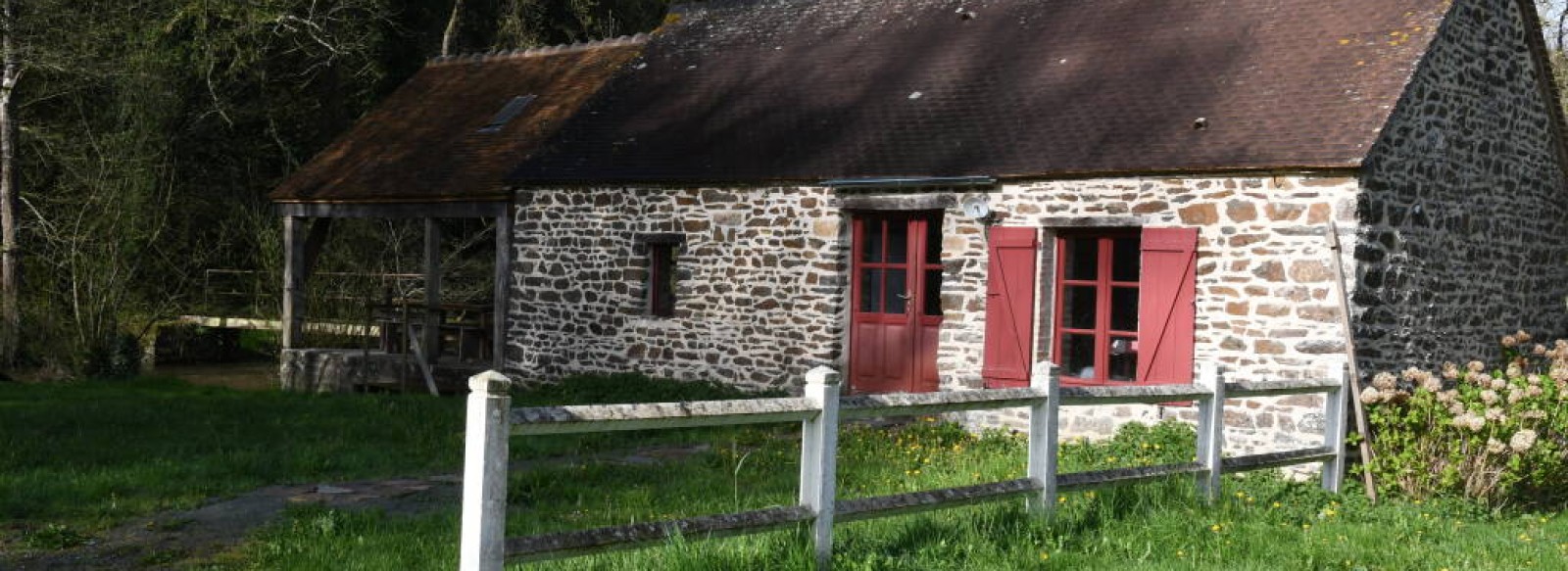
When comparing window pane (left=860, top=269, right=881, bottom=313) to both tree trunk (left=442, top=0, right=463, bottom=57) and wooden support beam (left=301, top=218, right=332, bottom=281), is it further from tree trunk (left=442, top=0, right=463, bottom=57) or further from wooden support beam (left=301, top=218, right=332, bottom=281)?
tree trunk (left=442, top=0, right=463, bottom=57)

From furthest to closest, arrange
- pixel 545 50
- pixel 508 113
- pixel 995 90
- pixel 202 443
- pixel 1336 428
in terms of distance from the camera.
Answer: pixel 545 50
pixel 508 113
pixel 995 90
pixel 202 443
pixel 1336 428

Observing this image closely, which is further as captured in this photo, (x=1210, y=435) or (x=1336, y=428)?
(x=1336, y=428)

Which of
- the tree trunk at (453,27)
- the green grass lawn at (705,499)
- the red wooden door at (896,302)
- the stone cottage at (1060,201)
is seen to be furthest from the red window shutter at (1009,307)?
the tree trunk at (453,27)

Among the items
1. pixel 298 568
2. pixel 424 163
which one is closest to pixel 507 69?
pixel 424 163

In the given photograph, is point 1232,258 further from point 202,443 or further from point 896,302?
point 202,443

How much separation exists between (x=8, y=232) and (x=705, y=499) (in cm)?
1250

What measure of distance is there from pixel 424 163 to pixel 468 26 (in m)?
10.7

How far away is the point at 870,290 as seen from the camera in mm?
14102

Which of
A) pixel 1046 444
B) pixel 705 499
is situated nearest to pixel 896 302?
pixel 705 499

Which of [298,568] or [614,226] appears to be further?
[614,226]

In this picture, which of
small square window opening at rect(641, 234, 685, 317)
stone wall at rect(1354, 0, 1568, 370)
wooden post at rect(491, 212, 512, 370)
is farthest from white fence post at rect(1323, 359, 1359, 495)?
wooden post at rect(491, 212, 512, 370)

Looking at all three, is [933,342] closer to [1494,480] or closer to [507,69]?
[1494,480]

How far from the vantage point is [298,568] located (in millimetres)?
6500

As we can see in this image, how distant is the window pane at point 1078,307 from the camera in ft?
40.8
